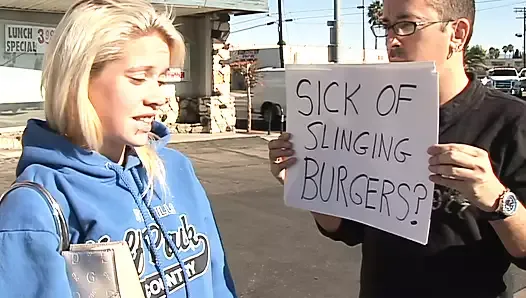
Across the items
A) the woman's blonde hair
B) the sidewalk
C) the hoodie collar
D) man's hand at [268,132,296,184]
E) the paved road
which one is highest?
the woman's blonde hair

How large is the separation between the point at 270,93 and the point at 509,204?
2320cm

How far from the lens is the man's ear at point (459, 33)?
7.09 ft

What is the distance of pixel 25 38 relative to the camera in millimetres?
16547

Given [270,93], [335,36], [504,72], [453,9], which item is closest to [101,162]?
[453,9]

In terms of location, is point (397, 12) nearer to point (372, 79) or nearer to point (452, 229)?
point (372, 79)

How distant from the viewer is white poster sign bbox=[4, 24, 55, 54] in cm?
1625

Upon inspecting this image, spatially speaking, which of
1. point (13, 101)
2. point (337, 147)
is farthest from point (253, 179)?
point (337, 147)

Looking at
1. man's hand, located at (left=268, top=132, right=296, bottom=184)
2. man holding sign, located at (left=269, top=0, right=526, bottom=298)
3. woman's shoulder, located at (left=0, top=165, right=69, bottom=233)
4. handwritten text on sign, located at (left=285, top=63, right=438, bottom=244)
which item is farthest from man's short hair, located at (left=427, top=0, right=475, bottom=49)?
woman's shoulder, located at (left=0, top=165, right=69, bottom=233)

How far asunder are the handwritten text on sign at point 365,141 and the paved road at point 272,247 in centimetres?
371

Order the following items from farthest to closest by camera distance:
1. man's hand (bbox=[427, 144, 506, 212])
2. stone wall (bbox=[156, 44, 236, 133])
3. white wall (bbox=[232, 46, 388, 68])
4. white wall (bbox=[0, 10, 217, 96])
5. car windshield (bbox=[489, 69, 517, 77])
Answer: white wall (bbox=[232, 46, 388, 68]), car windshield (bbox=[489, 69, 517, 77]), stone wall (bbox=[156, 44, 236, 133]), white wall (bbox=[0, 10, 217, 96]), man's hand (bbox=[427, 144, 506, 212])

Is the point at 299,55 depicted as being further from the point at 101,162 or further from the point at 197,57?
the point at 101,162

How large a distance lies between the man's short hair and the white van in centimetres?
2210

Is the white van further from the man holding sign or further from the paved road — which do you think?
the man holding sign

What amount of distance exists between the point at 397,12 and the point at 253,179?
10.5 meters
